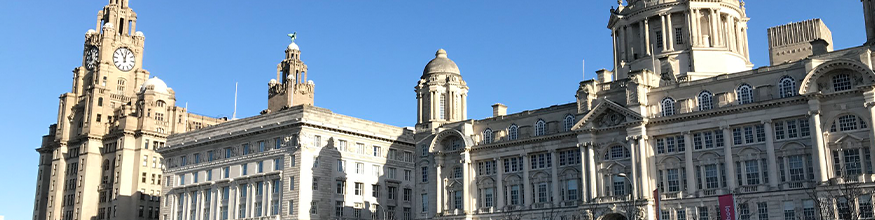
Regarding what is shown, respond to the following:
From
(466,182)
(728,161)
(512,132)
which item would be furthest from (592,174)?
(466,182)

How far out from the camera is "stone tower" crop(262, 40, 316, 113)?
164625 mm

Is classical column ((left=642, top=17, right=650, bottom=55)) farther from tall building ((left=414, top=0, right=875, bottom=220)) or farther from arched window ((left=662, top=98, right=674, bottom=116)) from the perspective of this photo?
arched window ((left=662, top=98, right=674, bottom=116))

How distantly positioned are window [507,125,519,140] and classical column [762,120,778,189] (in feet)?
87.0

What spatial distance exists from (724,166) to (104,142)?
337ft

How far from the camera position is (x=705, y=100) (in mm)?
79312

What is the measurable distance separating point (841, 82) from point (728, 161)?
35.9ft

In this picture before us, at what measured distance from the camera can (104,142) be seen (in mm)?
144500

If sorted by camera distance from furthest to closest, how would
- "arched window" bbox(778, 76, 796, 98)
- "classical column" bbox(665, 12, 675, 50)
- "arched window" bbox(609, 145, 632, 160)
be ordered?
1. "classical column" bbox(665, 12, 675, 50)
2. "arched window" bbox(609, 145, 632, 160)
3. "arched window" bbox(778, 76, 796, 98)

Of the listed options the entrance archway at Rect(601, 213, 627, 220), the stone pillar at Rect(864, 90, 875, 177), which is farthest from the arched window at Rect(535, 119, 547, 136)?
the stone pillar at Rect(864, 90, 875, 177)

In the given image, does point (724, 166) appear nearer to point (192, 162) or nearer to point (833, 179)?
point (833, 179)

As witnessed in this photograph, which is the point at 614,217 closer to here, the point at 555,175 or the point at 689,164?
the point at 555,175

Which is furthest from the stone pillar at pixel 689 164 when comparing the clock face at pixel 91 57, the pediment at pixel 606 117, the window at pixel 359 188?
the clock face at pixel 91 57

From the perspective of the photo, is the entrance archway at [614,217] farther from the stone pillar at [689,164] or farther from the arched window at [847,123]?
the arched window at [847,123]

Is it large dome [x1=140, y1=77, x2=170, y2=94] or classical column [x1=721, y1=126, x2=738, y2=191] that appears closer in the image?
classical column [x1=721, y1=126, x2=738, y2=191]
